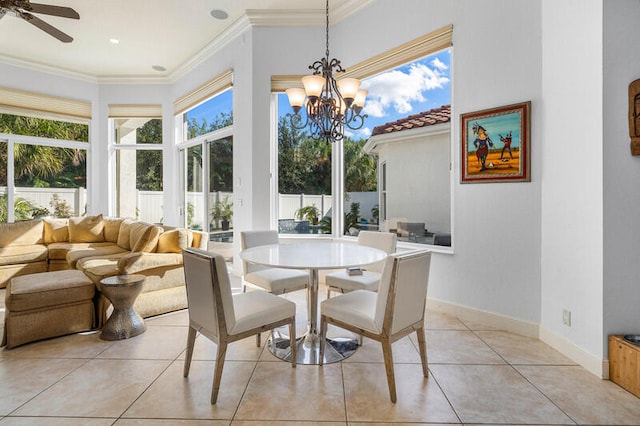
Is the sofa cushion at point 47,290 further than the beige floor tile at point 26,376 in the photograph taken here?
Yes

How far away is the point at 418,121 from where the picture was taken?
3605mm

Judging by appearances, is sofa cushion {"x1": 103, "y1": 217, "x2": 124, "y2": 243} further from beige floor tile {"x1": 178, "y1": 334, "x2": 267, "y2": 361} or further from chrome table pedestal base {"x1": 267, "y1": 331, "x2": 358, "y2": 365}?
chrome table pedestal base {"x1": 267, "y1": 331, "x2": 358, "y2": 365}

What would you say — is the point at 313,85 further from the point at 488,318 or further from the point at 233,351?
the point at 488,318

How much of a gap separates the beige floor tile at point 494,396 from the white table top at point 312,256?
89 cm

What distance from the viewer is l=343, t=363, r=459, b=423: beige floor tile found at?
5.72ft

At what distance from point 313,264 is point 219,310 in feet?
2.05

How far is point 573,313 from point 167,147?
626cm

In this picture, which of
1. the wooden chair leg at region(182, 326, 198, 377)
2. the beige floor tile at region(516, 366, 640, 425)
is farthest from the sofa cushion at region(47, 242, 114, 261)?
the beige floor tile at region(516, 366, 640, 425)

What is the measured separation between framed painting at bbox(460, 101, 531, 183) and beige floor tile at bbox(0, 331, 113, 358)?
340 cm

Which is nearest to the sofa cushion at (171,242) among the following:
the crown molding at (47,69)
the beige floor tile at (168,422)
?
the beige floor tile at (168,422)

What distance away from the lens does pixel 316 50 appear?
164 inches

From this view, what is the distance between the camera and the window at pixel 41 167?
5.38 metres

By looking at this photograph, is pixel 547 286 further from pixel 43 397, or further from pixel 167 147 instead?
pixel 167 147

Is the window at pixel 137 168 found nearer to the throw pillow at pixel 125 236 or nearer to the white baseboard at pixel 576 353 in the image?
the throw pillow at pixel 125 236
